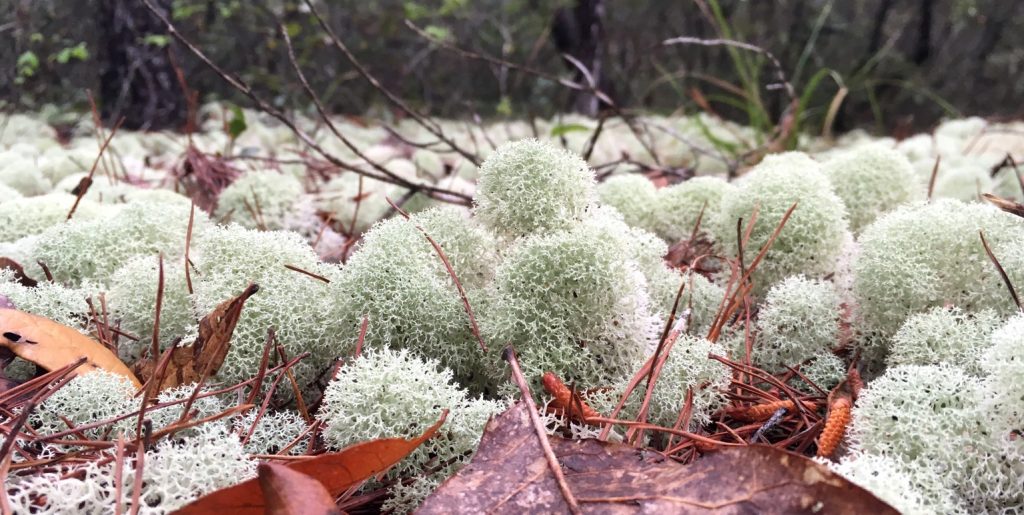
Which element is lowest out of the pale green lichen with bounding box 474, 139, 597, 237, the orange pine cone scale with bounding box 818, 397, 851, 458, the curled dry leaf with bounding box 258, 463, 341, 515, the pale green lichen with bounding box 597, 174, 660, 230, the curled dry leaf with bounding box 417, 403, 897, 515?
the orange pine cone scale with bounding box 818, 397, 851, 458

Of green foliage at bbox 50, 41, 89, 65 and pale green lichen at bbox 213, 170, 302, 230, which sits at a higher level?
green foliage at bbox 50, 41, 89, 65

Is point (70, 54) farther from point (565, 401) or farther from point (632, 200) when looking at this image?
point (565, 401)

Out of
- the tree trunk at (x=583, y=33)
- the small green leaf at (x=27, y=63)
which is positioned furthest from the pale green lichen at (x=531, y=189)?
the tree trunk at (x=583, y=33)

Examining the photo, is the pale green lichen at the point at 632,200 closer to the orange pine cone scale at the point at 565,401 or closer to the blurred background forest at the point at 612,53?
the orange pine cone scale at the point at 565,401

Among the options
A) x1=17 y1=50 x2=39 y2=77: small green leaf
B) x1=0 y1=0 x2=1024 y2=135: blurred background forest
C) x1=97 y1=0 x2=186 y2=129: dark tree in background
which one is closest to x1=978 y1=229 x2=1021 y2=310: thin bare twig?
x1=97 y1=0 x2=186 y2=129: dark tree in background

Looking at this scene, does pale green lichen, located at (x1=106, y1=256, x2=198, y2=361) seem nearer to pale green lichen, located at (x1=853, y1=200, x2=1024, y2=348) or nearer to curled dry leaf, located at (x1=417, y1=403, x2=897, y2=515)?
curled dry leaf, located at (x1=417, y1=403, x2=897, y2=515)

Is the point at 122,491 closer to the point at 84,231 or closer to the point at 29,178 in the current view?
the point at 84,231

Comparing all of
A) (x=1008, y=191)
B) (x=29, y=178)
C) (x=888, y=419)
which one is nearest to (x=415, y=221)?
A: (x=888, y=419)
